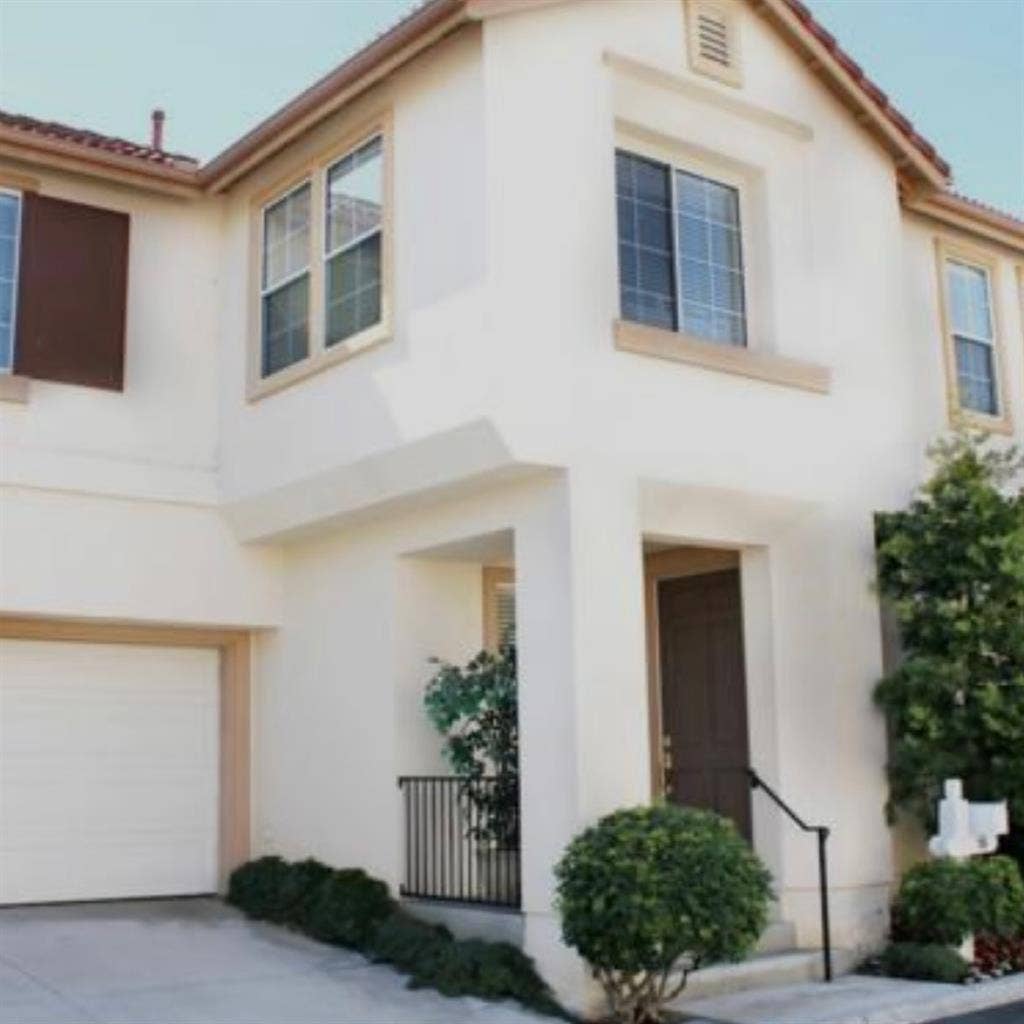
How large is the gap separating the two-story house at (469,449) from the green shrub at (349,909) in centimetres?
27

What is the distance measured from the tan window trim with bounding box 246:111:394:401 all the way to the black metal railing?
3.41 metres

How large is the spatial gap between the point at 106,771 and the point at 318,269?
184 inches

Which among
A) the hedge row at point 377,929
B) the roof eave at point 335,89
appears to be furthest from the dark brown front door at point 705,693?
the roof eave at point 335,89

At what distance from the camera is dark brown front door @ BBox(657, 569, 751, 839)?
12.2 m

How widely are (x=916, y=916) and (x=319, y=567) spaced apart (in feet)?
18.4

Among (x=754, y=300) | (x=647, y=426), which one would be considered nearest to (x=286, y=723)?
(x=647, y=426)

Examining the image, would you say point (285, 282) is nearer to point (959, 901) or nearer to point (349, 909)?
point (349, 909)

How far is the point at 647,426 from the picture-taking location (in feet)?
34.6

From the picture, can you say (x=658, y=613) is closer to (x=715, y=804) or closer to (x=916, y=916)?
(x=715, y=804)

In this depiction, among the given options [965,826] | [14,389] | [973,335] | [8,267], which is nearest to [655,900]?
[965,826]

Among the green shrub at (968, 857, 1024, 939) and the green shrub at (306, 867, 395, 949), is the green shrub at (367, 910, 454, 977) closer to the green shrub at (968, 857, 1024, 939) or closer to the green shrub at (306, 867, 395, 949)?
the green shrub at (306, 867, 395, 949)

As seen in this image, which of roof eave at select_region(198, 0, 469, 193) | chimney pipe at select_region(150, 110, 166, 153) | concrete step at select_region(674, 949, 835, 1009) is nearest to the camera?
concrete step at select_region(674, 949, 835, 1009)

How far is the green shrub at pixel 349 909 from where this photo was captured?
10953 mm

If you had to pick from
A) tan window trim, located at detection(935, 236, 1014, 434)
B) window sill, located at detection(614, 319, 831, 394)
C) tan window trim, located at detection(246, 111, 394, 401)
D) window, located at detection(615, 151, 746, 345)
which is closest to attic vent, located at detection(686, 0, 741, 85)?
window, located at detection(615, 151, 746, 345)
